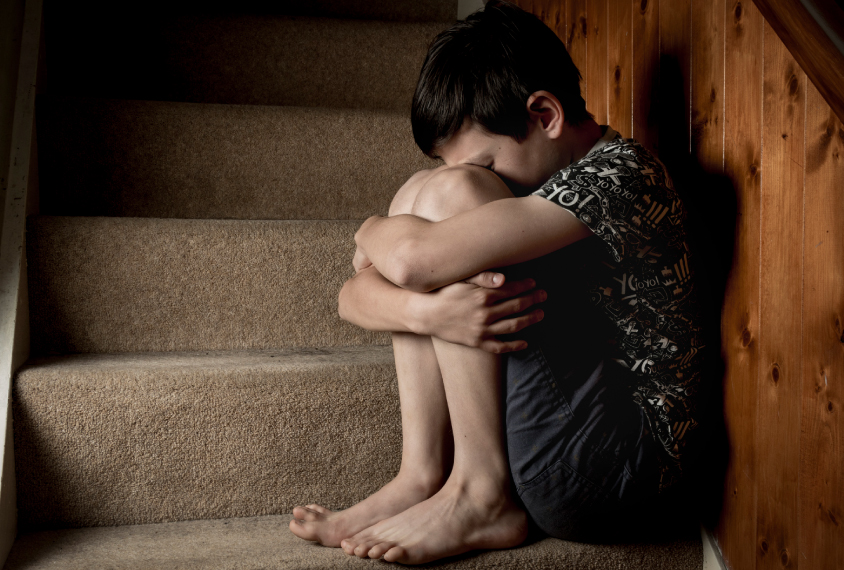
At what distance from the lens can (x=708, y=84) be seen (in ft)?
2.92

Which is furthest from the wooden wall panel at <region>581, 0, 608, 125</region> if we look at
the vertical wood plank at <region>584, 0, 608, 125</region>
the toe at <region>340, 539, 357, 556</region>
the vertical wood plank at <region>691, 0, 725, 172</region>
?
the toe at <region>340, 539, 357, 556</region>

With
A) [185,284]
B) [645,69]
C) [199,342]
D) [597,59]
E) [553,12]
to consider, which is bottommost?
[199,342]

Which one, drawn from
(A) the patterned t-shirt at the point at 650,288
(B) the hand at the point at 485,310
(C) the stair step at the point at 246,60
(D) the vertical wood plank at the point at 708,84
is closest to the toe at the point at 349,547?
(B) the hand at the point at 485,310

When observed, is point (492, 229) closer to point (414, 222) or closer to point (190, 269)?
point (414, 222)

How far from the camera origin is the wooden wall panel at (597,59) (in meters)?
1.29

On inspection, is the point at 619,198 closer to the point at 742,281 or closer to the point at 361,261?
the point at 742,281

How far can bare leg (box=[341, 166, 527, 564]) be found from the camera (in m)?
0.81

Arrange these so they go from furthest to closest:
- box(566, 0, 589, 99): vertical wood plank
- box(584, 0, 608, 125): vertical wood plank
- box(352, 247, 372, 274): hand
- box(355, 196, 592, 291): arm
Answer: box(566, 0, 589, 99): vertical wood plank, box(584, 0, 608, 125): vertical wood plank, box(352, 247, 372, 274): hand, box(355, 196, 592, 291): arm

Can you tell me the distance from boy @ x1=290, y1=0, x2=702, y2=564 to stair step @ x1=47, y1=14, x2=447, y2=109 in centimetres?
87

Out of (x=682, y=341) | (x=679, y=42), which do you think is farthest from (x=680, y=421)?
(x=679, y=42)

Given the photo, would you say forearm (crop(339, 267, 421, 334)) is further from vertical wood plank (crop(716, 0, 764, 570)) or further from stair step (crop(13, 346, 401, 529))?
vertical wood plank (crop(716, 0, 764, 570))

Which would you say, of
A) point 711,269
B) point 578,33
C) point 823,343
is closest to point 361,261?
point 711,269

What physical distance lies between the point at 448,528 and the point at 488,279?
1.02 feet

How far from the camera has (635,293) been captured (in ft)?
2.73
